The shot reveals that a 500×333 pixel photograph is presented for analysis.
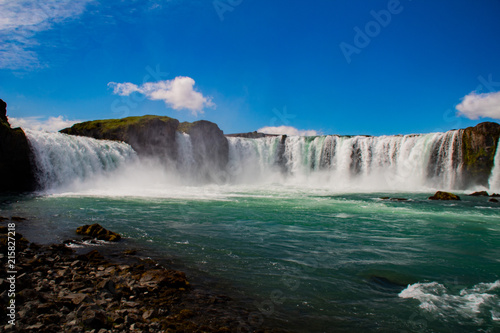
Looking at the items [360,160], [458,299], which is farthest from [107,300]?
[360,160]

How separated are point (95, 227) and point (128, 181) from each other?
2838cm

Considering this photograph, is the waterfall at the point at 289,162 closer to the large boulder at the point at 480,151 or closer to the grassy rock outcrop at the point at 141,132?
the large boulder at the point at 480,151

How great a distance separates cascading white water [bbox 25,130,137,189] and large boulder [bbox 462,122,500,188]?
44813mm

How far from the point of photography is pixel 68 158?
29.8 meters

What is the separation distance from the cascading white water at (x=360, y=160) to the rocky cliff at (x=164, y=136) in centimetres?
324

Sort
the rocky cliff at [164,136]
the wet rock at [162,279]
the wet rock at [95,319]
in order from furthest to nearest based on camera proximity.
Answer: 1. the rocky cliff at [164,136]
2. the wet rock at [162,279]
3. the wet rock at [95,319]

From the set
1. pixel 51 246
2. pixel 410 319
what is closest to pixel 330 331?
pixel 410 319

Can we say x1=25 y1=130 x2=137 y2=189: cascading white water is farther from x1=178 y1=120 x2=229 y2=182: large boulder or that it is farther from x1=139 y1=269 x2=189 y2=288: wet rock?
x1=139 y1=269 x2=189 y2=288: wet rock

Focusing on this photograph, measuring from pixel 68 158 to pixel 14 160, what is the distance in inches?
180

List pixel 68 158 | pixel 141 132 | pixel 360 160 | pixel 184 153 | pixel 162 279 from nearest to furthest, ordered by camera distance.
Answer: pixel 162 279 < pixel 68 158 < pixel 141 132 < pixel 360 160 < pixel 184 153

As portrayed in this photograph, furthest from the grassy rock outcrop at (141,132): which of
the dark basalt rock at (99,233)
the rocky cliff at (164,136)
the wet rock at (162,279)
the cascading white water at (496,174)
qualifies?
the cascading white water at (496,174)

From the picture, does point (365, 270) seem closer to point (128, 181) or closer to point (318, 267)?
point (318, 267)

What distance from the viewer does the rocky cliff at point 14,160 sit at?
25141 mm

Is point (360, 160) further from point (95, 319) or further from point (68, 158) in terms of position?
point (95, 319)
